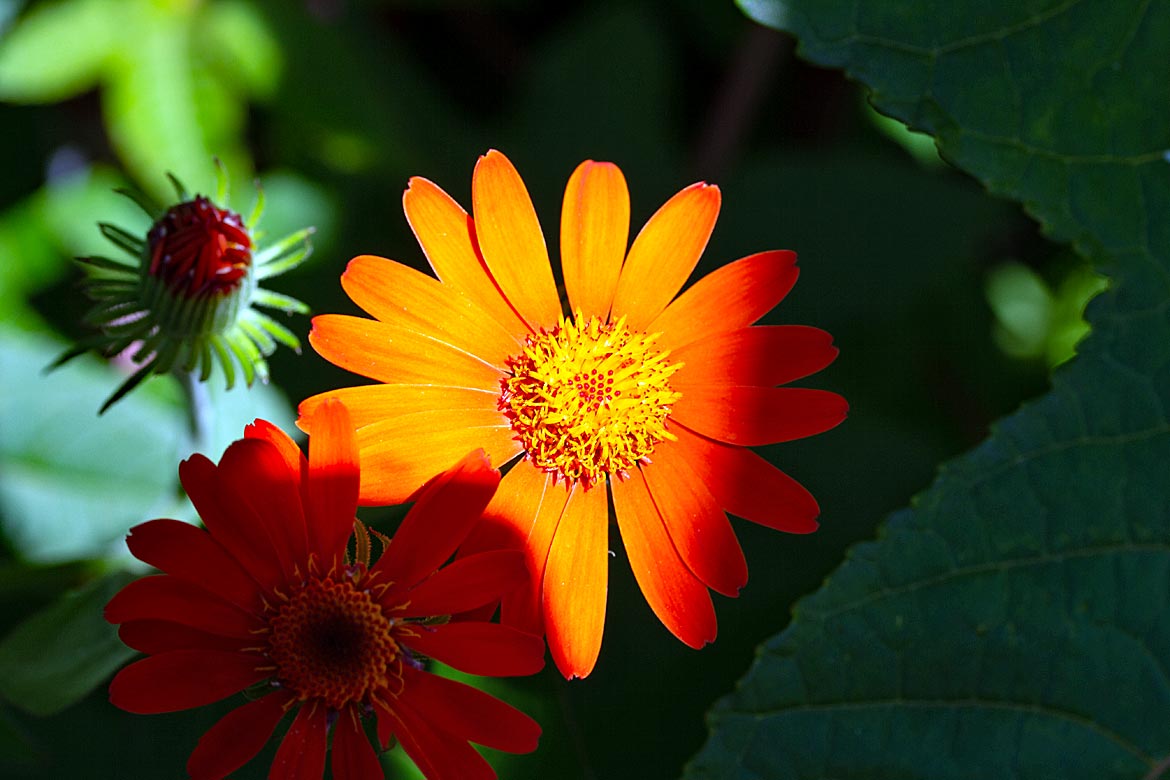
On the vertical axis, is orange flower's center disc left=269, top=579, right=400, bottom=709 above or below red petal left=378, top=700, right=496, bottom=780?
above

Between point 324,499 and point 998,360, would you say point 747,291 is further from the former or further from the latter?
point 998,360

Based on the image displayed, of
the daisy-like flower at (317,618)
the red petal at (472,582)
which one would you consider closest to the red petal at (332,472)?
the daisy-like flower at (317,618)

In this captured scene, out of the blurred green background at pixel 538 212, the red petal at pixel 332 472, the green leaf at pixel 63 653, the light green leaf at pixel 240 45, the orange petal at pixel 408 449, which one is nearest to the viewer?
the red petal at pixel 332 472

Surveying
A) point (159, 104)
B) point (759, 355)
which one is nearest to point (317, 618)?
point (759, 355)

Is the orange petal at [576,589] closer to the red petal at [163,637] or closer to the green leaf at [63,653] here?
the red petal at [163,637]

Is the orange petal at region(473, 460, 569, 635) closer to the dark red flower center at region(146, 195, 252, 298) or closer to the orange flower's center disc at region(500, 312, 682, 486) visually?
the orange flower's center disc at region(500, 312, 682, 486)

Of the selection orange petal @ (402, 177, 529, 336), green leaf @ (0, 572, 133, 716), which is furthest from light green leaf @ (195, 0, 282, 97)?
orange petal @ (402, 177, 529, 336)
